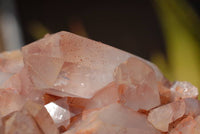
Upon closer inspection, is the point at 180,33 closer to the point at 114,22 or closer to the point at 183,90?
the point at 114,22

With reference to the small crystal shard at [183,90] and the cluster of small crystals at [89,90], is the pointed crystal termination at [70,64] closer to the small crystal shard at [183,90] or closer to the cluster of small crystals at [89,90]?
the cluster of small crystals at [89,90]

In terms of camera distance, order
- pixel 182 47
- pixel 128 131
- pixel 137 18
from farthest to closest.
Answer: pixel 137 18, pixel 182 47, pixel 128 131

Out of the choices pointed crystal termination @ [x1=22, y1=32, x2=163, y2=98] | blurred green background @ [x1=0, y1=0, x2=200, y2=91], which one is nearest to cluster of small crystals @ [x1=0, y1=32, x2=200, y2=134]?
pointed crystal termination @ [x1=22, y1=32, x2=163, y2=98]

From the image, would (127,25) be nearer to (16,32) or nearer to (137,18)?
(137,18)

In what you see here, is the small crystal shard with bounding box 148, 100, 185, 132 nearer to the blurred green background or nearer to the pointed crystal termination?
the pointed crystal termination

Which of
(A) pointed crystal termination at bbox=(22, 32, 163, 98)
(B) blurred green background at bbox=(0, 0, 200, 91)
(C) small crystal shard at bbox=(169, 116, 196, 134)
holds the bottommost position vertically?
(B) blurred green background at bbox=(0, 0, 200, 91)

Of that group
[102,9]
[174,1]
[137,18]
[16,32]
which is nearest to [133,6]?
[137,18]
